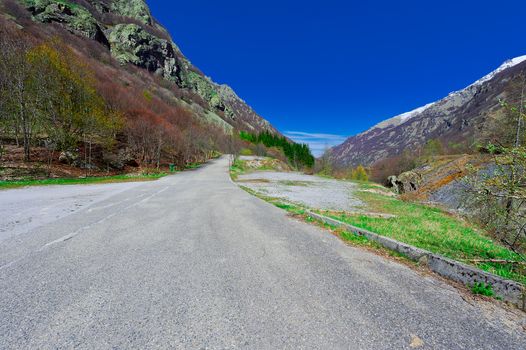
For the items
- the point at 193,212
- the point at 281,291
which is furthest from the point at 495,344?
the point at 193,212

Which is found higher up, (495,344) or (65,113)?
(65,113)

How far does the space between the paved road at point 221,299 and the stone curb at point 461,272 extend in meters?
0.37

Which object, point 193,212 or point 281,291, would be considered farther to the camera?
point 193,212

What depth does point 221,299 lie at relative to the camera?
3045 mm

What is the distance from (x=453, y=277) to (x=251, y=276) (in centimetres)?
333

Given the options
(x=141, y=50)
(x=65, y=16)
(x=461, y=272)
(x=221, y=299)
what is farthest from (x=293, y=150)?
(x=65, y=16)

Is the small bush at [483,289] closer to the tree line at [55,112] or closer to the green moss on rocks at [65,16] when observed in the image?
the tree line at [55,112]

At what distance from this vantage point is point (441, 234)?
6816 millimetres

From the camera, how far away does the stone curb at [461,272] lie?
313cm

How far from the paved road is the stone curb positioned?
0.37m

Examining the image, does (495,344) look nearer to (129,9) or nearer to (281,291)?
(281,291)

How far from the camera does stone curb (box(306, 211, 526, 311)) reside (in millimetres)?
3133

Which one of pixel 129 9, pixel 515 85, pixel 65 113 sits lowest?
pixel 65 113

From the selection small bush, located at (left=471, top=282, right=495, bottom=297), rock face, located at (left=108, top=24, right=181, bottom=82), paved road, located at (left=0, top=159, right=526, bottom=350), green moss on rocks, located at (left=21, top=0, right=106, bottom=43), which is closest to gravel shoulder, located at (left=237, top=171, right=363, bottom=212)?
paved road, located at (left=0, top=159, right=526, bottom=350)
